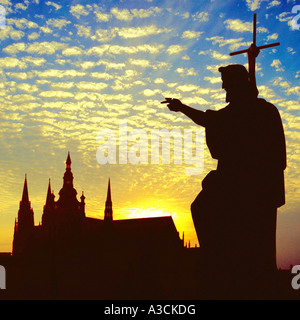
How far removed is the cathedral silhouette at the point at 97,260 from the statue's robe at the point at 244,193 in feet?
238

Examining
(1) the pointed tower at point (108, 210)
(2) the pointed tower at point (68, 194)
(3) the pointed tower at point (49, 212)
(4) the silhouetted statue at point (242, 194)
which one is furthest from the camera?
(2) the pointed tower at point (68, 194)

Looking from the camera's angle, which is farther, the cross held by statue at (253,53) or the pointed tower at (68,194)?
the pointed tower at (68,194)

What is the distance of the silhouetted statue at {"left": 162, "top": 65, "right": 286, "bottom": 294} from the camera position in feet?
16.1

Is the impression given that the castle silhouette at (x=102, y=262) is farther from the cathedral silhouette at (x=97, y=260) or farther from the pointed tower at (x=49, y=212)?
the pointed tower at (x=49, y=212)

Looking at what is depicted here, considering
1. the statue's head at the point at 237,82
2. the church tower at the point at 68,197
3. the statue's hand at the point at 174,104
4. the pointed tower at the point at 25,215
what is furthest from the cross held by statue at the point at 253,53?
the church tower at the point at 68,197

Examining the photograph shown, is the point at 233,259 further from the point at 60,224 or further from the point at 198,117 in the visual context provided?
the point at 60,224

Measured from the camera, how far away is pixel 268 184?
5.01 m

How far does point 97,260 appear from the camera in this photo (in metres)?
81.2

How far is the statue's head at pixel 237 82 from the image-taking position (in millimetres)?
5345

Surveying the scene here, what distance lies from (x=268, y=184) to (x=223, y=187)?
1.87 ft

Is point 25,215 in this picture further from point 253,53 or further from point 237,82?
point 237,82

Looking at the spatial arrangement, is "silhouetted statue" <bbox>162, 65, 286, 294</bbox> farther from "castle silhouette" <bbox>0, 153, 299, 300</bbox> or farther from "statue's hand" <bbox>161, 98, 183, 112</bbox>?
"castle silhouette" <bbox>0, 153, 299, 300</bbox>

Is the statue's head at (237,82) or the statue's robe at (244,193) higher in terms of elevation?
the statue's head at (237,82)
